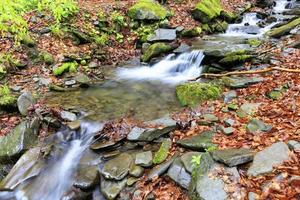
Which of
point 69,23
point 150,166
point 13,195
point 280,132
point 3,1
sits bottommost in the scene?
point 13,195

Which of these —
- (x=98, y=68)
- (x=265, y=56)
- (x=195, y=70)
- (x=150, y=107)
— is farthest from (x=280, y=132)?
(x=98, y=68)

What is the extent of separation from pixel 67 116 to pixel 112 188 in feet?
7.85

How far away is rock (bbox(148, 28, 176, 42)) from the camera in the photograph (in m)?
11.8

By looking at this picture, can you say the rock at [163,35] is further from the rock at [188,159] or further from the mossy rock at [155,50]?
the rock at [188,159]

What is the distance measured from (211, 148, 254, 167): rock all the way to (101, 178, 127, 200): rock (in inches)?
60.7

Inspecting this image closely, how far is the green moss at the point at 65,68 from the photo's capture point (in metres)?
9.40

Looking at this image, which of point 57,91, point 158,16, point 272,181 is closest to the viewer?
point 272,181

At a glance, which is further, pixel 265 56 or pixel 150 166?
pixel 265 56

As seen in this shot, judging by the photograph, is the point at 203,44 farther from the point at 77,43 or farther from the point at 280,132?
the point at 280,132

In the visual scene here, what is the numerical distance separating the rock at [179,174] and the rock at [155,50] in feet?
20.3

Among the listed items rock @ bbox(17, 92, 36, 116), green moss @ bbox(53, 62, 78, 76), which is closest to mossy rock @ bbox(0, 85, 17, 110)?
rock @ bbox(17, 92, 36, 116)

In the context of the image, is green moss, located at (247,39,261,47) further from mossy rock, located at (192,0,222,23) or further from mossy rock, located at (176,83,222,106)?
mossy rock, located at (176,83,222,106)

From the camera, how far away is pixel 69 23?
11539 millimetres

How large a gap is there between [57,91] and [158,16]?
19.0ft
